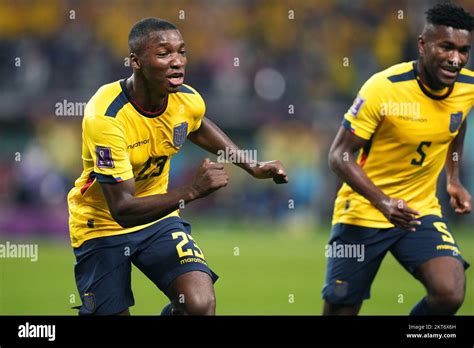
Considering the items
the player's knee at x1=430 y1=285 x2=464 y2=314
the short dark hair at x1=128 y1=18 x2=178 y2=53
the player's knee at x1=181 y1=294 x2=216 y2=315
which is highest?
the short dark hair at x1=128 y1=18 x2=178 y2=53

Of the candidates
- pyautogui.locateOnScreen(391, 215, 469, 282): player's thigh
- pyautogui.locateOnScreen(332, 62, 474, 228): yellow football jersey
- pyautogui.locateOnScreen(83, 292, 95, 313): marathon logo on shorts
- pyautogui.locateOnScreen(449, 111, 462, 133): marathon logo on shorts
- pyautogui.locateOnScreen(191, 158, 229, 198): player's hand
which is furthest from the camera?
pyautogui.locateOnScreen(449, 111, 462, 133): marathon logo on shorts

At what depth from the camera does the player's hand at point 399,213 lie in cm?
648

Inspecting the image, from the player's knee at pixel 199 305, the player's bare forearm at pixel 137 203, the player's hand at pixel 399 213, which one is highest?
the player's bare forearm at pixel 137 203

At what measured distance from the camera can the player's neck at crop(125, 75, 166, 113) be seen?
6.32 m

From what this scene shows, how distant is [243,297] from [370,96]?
5.65 m

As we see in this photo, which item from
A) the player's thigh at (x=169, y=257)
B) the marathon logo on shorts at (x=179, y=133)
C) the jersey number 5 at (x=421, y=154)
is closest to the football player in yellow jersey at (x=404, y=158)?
the jersey number 5 at (x=421, y=154)

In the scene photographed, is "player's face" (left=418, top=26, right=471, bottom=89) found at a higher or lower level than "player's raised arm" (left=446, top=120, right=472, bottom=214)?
higher

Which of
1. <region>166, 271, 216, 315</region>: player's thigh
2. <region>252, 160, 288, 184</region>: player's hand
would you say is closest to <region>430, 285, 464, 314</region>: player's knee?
<region>252, 160, 288, 184</region>: player's hand

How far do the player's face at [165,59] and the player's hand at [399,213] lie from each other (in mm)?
1769

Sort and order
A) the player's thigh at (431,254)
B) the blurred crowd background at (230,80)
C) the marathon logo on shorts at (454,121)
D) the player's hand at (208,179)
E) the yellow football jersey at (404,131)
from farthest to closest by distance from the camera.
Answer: the blurred crowd background at (230,80) < the marathon logo on shorts at (454,121) < the yellow football jersey at (404,131) < the player's thigh at (431,254) < the player's hand at (208,179)

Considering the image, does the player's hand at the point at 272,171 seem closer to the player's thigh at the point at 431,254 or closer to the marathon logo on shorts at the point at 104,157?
the marathon logo on shorts at the point at 104,157

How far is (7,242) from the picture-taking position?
1770 centimetres

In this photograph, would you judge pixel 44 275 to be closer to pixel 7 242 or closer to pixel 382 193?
pixel 7 242

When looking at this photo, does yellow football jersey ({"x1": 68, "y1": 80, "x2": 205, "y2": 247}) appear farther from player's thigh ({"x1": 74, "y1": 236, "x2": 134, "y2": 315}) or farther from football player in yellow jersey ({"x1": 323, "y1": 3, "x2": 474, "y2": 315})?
football player in yellow jersey ({"x1": 323, "y1": 3, "x2": 474, "y2": 315})
